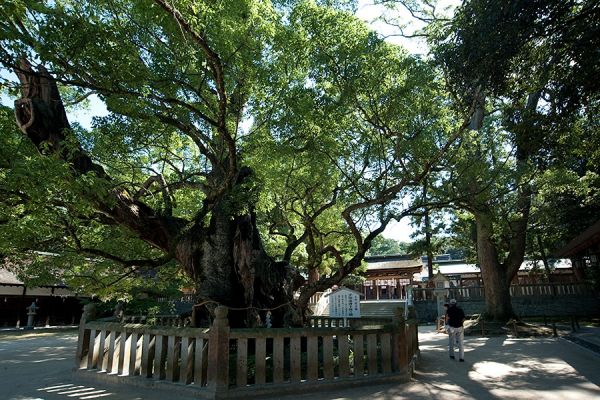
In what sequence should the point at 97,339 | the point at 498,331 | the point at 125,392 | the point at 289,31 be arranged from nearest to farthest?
the point at 125,392 < the point at 97,339 < the point at 289,31 < the point at 498,331

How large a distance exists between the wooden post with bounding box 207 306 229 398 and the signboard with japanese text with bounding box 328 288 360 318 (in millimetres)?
13139

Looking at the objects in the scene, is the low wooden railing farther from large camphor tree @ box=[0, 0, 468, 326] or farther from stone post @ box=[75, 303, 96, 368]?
stone post @ box=[75, 303, 96, 368]

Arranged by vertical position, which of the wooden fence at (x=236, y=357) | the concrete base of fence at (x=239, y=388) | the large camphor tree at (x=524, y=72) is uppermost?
the large camphor tree at (x=524, y=72)

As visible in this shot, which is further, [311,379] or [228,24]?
[228,24]

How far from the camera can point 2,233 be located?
7.80 m

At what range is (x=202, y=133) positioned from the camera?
30.4 feet

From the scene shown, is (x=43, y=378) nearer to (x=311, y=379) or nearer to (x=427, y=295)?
(x=311, y=379)

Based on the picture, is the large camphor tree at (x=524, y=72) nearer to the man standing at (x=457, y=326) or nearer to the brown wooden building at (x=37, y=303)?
the man standing at (x=457, y=326)

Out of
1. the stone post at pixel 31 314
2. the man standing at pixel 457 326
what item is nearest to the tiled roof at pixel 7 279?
the stone post at pixel 31 314

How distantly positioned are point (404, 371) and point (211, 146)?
259 inches

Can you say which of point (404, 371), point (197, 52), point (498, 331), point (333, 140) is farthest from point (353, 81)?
point (498, 331)

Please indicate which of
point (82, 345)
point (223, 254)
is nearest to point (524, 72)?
point (223, 254)

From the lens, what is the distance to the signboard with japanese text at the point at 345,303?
18.3m

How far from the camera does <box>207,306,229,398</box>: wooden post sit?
222 inches
